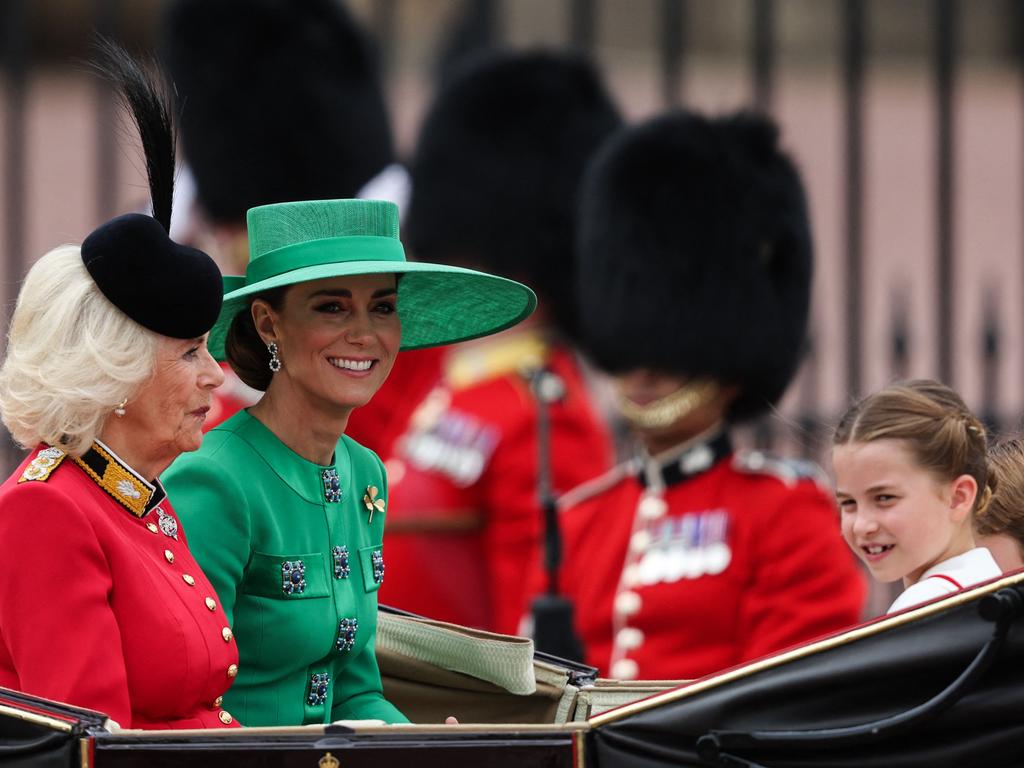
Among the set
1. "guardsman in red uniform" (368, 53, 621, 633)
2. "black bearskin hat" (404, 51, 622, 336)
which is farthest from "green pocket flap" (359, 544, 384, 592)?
"black bearskin hat" (404, 51, 622, 336)

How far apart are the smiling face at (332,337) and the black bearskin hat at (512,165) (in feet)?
8.59

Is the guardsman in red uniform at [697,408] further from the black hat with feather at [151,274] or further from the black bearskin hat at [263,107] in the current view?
the black hat with feather at [151,274]

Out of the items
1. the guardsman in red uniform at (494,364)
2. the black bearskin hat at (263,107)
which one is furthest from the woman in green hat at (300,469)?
the black bearskin hat at (263,107)

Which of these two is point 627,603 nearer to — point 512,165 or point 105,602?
point 512,165

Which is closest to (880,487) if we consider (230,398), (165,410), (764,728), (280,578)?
(764,728)

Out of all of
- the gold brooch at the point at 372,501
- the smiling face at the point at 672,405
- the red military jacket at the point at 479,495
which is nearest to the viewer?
the gold brooch at the point at 372,501

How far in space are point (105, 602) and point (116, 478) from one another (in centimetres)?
18

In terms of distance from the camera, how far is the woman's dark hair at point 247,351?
8.58 feet

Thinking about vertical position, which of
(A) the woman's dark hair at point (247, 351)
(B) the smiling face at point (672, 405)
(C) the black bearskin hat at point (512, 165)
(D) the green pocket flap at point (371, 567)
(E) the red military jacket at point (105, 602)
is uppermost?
(C) the black bearskin hat at point (512, 165)

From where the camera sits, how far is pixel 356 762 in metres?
2.11

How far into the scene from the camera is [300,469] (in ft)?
8.33

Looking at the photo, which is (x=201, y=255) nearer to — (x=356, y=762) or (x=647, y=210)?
(x=356, y=762)

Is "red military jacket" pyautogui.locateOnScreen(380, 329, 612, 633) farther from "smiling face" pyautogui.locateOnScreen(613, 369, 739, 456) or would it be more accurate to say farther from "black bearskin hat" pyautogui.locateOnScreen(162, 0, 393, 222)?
"black bearskin hat" pyautogui.locateOnScreen(162, 0, 393, 222)

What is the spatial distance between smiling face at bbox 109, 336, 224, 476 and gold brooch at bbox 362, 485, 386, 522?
357 mm
